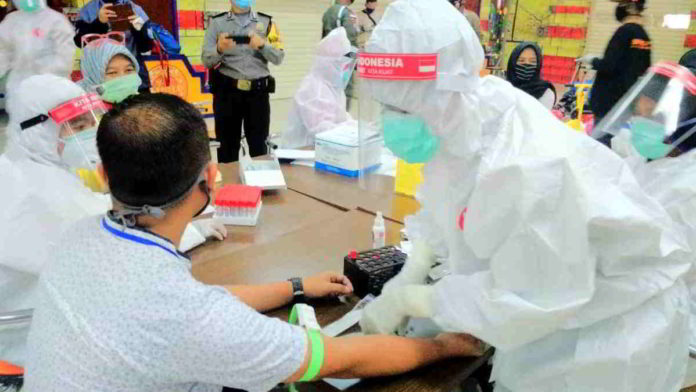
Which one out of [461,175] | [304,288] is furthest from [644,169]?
[304,288]

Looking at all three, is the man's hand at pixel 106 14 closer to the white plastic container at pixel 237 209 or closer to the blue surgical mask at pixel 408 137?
the white plastic container at pixel 237 209

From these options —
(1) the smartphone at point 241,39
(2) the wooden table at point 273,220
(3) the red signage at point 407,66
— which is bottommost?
(2) the wooden table at point 273,220

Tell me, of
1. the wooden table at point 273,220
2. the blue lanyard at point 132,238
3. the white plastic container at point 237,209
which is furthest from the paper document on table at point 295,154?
the blue lanyard at point 132,238

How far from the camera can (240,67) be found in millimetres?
3176

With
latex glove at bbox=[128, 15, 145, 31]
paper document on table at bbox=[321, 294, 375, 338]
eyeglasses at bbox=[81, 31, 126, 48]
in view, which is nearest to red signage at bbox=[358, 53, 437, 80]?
paper document on table at bbox=[321, 294, 375, 338]

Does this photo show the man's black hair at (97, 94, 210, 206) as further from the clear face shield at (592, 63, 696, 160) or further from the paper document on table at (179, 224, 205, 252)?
the clear face shield at (592, 63, 696, 160)

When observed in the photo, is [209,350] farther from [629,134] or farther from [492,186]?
[629,134]

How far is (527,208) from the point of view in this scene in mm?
869

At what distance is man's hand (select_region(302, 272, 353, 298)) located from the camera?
117 centimetres

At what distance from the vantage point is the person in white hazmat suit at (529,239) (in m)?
0.87

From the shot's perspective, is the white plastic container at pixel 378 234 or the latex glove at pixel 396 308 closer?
the latex glove at pixel 396 308

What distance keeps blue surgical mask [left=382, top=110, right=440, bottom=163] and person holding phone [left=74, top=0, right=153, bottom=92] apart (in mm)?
1978

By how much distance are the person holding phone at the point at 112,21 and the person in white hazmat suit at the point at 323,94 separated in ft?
2.86

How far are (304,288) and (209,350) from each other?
48cm
